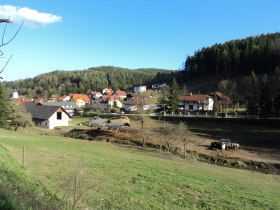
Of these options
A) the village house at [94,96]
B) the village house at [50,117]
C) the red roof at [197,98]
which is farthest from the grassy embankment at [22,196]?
the village house at [94,96]

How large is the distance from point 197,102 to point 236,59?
59.9 meters

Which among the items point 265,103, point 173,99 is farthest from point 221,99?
point 265,103

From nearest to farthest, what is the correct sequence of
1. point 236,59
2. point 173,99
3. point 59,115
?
point 59,115 < point 173,99 < point 236,59

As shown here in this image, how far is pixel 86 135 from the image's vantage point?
59.7 m

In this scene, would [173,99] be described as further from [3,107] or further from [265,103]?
[3,107]

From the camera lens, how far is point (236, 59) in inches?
6019

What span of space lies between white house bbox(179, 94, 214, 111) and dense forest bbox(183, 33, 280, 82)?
164 feet

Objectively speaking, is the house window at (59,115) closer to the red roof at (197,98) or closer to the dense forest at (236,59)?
the red roof at (197,98)

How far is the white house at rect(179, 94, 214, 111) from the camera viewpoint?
4038 inches

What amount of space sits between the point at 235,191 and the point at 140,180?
237 inches

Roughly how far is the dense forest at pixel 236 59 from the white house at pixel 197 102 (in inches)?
1967

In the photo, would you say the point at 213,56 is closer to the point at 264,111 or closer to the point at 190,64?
the point at 190,64

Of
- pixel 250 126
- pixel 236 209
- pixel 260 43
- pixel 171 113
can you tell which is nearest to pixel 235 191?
pixel 236 209

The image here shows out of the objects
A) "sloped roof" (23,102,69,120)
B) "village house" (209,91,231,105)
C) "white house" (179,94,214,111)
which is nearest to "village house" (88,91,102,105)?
"white house" (179,94,214,111)
